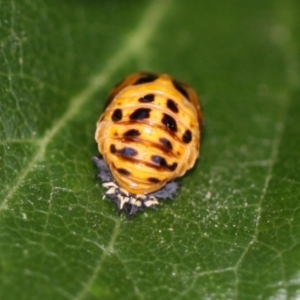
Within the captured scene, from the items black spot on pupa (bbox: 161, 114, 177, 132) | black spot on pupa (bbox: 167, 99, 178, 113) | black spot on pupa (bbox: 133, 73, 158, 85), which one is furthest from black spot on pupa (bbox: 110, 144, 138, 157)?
black spot on pupa (bbox: 133, 73, 158, 85)

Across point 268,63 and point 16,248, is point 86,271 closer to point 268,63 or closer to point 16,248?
point 16,248

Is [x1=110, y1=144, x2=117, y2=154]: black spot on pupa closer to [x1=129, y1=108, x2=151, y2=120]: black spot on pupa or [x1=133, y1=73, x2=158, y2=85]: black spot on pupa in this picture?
[x1=129, y1=108, x2=151, y2=120]: black spot on pupa

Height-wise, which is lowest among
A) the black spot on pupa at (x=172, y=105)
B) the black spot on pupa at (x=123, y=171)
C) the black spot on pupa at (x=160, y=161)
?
the black spot on pupa at (x=123, y=171)

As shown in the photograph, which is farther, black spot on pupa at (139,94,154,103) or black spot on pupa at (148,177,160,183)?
black spot on pupa at (139,94,154,103)

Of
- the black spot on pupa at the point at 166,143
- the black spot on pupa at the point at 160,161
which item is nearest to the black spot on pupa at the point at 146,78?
the black spot on pupa at the point at 166,143

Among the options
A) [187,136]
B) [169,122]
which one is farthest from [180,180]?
[169,122]

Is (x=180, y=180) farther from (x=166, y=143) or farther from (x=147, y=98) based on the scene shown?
(x=147, y=98)

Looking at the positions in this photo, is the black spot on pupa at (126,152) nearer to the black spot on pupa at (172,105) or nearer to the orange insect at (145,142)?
the orange insect at (145,142)
